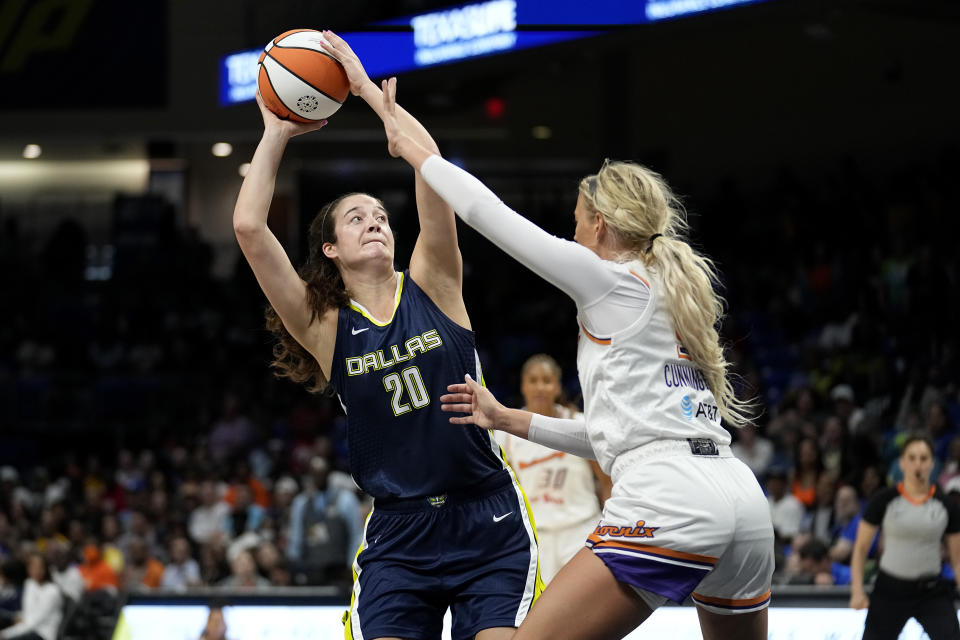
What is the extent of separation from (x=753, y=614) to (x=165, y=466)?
14060 millimetres

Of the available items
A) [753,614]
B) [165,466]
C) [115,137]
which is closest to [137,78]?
[115,137]

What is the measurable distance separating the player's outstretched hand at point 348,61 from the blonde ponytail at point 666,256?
2.78ft

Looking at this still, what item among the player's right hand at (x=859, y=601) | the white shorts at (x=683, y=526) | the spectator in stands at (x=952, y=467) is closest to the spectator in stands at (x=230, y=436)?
the spectator in stands at (x=952, y=467)

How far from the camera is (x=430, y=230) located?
3.90 m

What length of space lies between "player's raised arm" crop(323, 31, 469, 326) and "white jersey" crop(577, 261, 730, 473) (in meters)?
0.68

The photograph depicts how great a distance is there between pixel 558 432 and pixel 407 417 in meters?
0.47

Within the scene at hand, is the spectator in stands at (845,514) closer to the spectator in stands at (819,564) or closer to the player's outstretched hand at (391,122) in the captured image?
the spectator in stands at (819,564)

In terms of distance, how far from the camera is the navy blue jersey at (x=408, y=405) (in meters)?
3.76

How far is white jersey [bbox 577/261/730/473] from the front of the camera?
330 centimetres

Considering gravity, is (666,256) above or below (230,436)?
above

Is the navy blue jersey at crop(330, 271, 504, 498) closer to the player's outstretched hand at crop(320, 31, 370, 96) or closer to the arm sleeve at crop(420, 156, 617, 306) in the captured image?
the arm sleeve at crop(420, 156, 617, 306)

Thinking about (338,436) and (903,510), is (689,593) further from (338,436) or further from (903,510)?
(338,436)

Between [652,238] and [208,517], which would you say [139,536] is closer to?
[208,517]

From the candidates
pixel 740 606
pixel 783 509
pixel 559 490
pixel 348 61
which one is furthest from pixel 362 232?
pixel 783 509
